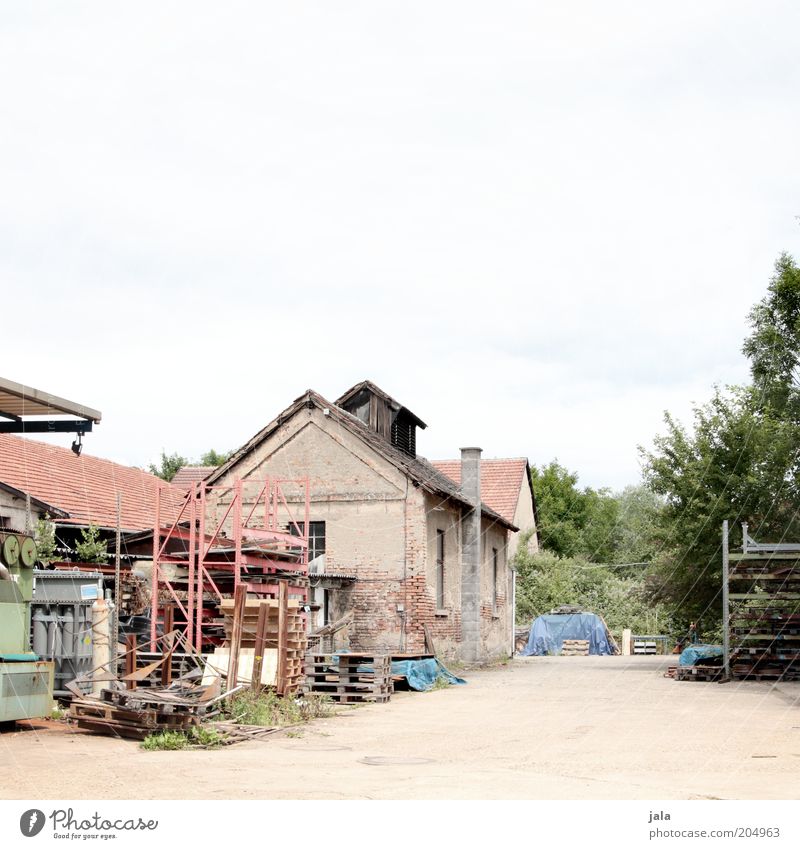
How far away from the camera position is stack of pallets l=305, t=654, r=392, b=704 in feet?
67.9

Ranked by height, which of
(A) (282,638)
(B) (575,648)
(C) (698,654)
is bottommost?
(B) (575,648)

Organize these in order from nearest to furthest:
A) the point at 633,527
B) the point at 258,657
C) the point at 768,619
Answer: the point at 258,657 < the point at 768,619 < the point at 633,527

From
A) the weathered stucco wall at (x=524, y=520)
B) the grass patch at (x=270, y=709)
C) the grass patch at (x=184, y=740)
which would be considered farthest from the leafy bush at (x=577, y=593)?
the grass patch at (x=184, y=740)

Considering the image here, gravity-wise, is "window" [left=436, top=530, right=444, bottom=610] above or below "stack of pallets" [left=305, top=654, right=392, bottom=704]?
above

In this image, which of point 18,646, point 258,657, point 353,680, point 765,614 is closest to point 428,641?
point 353,680

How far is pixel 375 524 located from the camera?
2939cm

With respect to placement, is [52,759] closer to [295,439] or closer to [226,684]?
[226,684]

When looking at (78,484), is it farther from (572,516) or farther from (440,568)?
(572,516)

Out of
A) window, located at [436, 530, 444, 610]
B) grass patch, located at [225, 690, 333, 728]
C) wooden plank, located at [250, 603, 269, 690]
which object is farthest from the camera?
window, located at [436, 530, 444, 610]

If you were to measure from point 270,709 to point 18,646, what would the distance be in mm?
3901

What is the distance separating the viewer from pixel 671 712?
1855 cm

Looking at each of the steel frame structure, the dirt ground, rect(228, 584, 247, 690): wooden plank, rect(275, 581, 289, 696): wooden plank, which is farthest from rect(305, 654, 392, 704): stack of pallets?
rect(228, 584, 247, 690): wooden plank

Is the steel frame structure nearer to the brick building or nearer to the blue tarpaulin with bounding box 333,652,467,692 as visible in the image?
the blue tarpaulin with bounding box 333,652,467,692

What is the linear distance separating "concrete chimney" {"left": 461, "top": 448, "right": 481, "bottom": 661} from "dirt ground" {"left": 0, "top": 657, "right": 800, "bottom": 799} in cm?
1239
